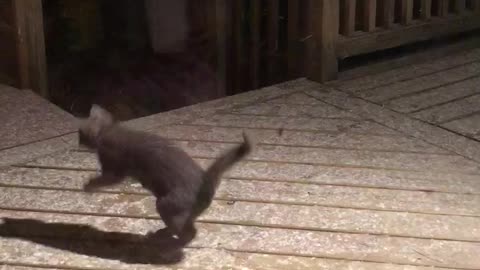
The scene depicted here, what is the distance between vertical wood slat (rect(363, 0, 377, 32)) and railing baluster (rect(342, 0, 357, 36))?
86 millimetres

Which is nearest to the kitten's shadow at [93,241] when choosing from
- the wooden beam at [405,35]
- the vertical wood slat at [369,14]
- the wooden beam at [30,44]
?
the wooden beam at [30,44]

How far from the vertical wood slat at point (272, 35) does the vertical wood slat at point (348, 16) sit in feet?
1.47

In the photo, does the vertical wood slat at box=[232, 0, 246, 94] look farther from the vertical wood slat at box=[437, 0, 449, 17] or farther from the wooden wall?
the wooden wall

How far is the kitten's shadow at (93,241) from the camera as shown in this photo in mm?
2447

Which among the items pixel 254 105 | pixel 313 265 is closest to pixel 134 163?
pixel 313 265

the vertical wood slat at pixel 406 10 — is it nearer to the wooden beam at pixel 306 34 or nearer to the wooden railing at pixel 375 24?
the wooden railing at pixel 375 24

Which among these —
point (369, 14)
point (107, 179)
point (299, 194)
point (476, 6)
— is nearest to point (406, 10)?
point (369, 14)

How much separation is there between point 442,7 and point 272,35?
910 millimetres

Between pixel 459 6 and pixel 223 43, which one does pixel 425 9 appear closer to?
pixel 459 6

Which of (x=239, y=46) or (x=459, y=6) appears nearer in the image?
(x=459, y=6)

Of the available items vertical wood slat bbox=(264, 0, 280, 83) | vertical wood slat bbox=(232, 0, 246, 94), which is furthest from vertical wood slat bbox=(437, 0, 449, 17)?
vertical wood slat bbox=(232, 0, 246, 94)

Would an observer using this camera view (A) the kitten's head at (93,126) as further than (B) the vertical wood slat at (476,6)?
No

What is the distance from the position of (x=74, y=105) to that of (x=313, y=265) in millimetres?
2647

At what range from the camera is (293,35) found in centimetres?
420
